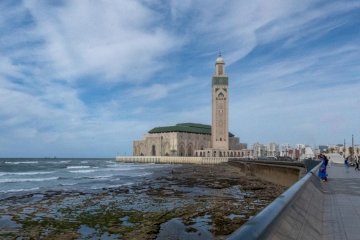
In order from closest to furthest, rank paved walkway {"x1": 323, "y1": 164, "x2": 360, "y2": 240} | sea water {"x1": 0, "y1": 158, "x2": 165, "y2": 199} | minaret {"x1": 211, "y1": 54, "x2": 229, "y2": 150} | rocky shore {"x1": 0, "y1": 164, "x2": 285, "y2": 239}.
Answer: paved walkway {"x1": 323, "y1": 164, "x2": 360, "y2": 240}, rocky shore {"x1": 0, "y1": 164, "x2": 285, "y2": 239}, sea water {"x1": 0, "y1": 158, "x2": 165, "y2": 199}, minaret {"x1": 211, "y1": 54, "x2": 229, "y2": 150}

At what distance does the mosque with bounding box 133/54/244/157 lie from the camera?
14638cm

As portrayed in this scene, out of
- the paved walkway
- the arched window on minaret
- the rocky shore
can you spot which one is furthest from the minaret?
the paved walkway

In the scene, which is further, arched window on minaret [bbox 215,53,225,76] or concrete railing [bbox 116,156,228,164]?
arched window on minaret [bbox 215,53,225,76]

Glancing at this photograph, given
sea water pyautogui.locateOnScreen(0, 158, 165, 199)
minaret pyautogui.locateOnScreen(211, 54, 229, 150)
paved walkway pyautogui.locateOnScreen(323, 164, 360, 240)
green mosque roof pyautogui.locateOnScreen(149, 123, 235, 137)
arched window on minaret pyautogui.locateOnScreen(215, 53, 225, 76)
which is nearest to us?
paved walkway pyautogui.locateOnScreen(323, 164, 360, 240)

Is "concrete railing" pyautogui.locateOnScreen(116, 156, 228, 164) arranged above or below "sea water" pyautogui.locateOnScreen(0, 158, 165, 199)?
above

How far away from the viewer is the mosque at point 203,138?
146375 mm

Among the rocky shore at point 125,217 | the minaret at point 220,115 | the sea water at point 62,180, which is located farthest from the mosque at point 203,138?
the rocky shore at point 125,217

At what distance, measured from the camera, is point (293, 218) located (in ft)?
16.1

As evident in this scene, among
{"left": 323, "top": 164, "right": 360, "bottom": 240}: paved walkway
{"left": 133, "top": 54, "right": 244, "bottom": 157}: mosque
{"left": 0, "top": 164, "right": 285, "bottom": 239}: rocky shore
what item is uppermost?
{"left": 133, "top": 54, "right": 244, "bottom": 157}: mosque

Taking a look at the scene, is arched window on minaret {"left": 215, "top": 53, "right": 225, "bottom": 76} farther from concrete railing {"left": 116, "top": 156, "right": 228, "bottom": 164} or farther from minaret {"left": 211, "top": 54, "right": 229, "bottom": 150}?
concrete railing {"left": 116, "top": 156, "right": 228, "bottom": 164}

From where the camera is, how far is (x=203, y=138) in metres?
167

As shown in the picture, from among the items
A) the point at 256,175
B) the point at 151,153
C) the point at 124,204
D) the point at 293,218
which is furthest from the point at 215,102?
the point at 293,218

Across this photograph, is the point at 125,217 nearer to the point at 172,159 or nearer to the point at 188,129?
the point at 172,159

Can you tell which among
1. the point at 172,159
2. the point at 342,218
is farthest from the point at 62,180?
the point at 172,159
